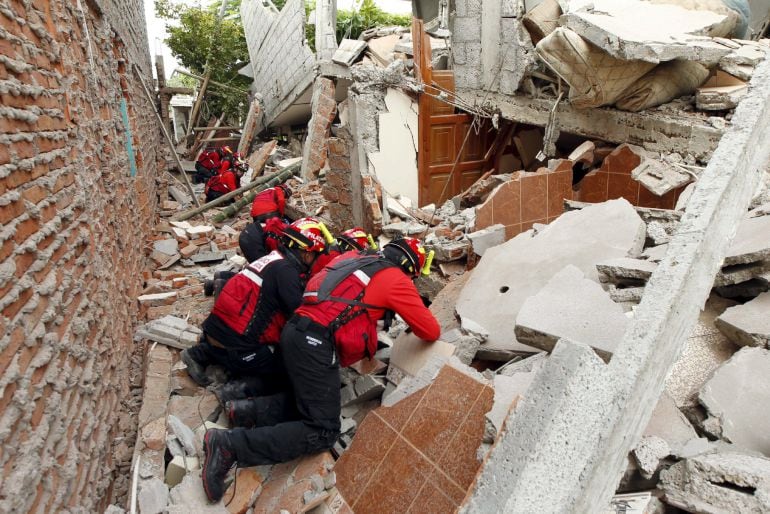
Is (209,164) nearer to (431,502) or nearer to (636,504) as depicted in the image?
(431,502)

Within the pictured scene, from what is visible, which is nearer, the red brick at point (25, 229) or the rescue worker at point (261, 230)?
the red brick at point (25, 229)

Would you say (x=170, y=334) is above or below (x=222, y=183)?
below

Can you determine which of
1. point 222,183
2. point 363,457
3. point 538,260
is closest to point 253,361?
point 363,457

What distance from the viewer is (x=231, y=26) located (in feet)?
63.6

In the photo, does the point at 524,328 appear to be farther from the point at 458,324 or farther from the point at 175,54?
the point at 175,54

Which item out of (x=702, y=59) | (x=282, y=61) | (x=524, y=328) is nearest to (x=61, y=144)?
(x=524, y=328)

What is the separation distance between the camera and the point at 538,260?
14.4 feet

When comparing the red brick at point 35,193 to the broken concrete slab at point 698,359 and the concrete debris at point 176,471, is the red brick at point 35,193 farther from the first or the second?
the broken concrete slab at point 698,359

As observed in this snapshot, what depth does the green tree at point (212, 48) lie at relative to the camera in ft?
62.0

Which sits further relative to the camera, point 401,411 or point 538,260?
point 538,260

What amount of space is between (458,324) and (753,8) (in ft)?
28.7

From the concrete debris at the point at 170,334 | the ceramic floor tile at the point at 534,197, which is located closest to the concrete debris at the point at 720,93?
the ceramic floor tile at the point at 534,197

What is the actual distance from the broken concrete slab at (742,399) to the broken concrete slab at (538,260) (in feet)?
4.07

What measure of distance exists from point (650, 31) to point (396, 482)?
4941 millimetres
